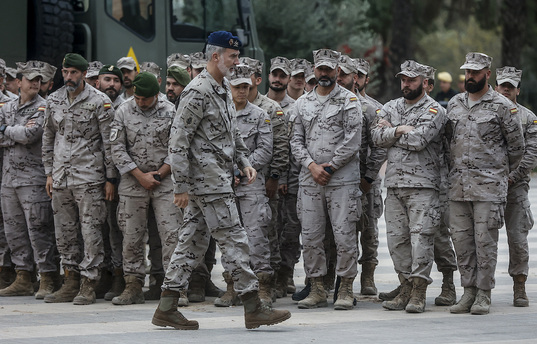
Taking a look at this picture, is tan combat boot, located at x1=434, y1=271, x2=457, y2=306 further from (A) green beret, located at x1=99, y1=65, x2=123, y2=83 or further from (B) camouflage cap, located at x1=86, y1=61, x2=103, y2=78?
(B) camouflage cap, located at x1=86, y1=61, x2=103, y2=78

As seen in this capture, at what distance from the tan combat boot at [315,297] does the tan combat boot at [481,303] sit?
1.39 m

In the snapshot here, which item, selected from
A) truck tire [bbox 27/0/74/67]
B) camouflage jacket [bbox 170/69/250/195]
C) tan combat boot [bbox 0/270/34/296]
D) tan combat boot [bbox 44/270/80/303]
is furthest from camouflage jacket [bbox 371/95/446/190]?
truck tire [bbox 27/0/74/67]

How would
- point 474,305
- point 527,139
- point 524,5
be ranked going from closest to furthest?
point 474,305, point 527,139, point 524,5

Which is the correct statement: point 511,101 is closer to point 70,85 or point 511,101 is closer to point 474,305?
point 474,305

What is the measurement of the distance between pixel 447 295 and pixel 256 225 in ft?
6.25

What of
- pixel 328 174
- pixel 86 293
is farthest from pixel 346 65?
pixel 86 293

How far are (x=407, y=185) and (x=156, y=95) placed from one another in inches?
97.1

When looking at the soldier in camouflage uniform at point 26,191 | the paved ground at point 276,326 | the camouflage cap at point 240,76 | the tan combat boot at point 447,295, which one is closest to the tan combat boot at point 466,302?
the paved ground at point 276,326

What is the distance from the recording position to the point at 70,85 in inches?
417

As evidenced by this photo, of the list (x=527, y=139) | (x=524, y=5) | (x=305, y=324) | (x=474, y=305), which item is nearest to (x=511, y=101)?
(x=527, y=139)

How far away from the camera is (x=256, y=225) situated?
411 inches

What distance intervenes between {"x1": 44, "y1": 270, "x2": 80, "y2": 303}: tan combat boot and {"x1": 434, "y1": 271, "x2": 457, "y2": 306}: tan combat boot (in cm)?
342

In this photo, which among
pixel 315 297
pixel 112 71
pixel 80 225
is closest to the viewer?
pixel 315 297

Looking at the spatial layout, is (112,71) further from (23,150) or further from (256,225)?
(256,225)
